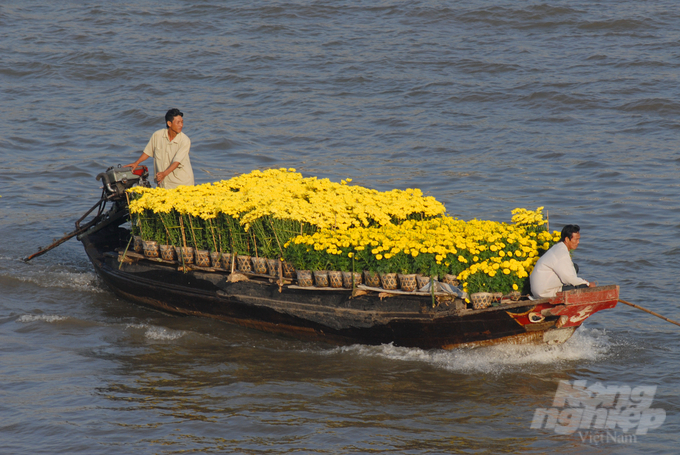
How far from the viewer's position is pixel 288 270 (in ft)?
26.8

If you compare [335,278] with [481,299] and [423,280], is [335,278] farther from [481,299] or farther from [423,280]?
[481,299]

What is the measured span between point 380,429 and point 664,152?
470 inches

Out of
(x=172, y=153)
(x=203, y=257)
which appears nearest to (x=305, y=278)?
(x=203, y=257)

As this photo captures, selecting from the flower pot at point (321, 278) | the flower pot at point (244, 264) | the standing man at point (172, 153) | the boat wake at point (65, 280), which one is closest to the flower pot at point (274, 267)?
the flower pot at point (244, 264)

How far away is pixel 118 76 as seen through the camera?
2309 cm

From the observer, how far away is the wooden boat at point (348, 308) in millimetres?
7125

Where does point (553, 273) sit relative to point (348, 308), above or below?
above

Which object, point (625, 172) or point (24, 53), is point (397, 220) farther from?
point (24, 53)

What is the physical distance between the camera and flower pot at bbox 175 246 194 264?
8797mm

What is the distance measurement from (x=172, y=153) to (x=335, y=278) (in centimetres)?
338

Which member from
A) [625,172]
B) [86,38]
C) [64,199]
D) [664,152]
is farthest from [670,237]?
[86,38]

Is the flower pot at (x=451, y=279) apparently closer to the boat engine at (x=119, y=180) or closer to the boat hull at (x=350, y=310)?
the boat hull at (x=350, y=310)

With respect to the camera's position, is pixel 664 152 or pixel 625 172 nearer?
pixel 625 172

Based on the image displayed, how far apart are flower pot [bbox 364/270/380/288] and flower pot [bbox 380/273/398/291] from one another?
81mm
